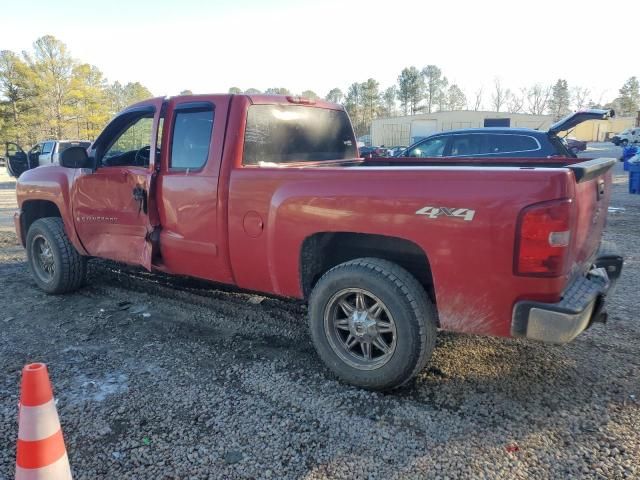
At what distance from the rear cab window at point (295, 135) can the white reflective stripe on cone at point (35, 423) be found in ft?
7.36

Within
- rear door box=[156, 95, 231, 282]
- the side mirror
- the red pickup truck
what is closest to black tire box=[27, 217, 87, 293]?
the red pickup truck

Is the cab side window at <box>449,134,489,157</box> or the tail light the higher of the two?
the cab side window at <box>449,134,489,157</box>

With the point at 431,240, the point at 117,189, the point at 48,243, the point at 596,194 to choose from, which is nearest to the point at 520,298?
Answer: the point at 431,240

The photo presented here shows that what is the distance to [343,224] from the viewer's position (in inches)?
123

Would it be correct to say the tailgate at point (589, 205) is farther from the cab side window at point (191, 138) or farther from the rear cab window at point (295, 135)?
the cab side window at point (191, 138)

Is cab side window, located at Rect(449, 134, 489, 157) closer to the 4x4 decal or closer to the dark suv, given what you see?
the dark suv

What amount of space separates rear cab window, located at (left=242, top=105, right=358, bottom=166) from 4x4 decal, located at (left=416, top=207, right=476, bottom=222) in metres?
1.54

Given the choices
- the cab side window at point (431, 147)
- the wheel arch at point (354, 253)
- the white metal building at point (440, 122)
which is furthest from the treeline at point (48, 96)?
the wheel arch at point (354, 253)

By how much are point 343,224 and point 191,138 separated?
1.68 m

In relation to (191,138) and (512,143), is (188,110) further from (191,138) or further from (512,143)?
(512,143)

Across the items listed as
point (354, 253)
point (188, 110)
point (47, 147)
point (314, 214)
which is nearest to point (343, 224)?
point (314, 214)

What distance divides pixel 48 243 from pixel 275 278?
3.06 meters

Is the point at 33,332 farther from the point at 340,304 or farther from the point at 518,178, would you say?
the point at 518,178

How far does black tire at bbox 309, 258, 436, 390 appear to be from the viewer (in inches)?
117
